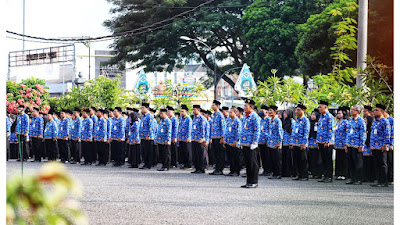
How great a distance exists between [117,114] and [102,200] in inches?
325

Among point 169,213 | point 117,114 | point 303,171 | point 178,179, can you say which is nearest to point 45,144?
point 117,114

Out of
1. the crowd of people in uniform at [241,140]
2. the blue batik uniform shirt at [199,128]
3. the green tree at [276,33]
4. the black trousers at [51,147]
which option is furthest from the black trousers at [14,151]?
the green tree at [276,33]

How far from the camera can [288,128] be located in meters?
14.0

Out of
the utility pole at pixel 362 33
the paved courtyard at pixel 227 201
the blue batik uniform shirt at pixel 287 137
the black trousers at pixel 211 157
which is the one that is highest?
the utility pole at pixel 362 33

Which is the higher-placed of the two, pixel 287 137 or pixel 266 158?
pixel 287 137

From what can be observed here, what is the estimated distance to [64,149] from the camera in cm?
1945

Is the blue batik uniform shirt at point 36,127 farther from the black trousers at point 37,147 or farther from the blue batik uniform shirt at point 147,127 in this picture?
the blue batik uniform shirt at point 147,127

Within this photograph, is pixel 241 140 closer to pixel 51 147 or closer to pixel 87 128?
pixel 87 128

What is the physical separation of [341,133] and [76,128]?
8.91 m

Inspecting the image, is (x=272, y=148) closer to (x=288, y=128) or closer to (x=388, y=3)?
(x=288, y=128)

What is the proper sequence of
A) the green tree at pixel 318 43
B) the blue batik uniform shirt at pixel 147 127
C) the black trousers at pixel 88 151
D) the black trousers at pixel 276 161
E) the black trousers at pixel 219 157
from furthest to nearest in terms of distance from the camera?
the green tree at pixel 318 43 → the black trousers at pixel 88 151 → the blue batik uniform shirt at pixel 147 127 → the black trousers at pixel 219 157 → the black trousers at pixel 276 161

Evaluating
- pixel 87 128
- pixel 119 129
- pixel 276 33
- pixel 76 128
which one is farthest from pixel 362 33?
pixel 276 33

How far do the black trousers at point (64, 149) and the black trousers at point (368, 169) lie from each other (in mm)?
9871

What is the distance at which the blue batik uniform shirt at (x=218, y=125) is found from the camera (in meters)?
15.2
